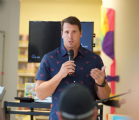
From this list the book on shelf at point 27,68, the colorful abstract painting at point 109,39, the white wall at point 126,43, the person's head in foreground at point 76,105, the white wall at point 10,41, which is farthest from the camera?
the book on shelf at point 27,68

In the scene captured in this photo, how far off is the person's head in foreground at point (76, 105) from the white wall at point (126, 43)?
222cm

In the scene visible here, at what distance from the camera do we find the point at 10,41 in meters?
2.98

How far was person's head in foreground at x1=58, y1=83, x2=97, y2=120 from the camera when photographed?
379 millimetres

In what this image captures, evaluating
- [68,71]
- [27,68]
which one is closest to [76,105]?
[68,71]

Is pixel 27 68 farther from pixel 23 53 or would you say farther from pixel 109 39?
pixel 109 39

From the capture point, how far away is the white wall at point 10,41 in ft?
9.77

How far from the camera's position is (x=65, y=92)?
1.26 feet

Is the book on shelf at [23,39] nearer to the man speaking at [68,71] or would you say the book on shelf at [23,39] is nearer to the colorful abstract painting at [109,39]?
the colorful abstract painting at [109,39]

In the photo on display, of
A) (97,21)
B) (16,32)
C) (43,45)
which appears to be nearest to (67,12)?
(97,21)

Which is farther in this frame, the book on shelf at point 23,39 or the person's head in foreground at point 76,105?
the book on shelf at point 23,39

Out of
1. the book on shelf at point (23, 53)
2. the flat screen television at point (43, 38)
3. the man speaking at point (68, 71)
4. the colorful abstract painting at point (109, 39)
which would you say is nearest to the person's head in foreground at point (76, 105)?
the man speaking at point (68, 71)

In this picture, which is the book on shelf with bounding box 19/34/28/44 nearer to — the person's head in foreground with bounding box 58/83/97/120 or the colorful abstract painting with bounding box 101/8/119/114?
the colorful abstract painting with bounding box 101/8/119/114

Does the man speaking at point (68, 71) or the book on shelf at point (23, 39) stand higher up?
the book on shelf at point (23, 39)

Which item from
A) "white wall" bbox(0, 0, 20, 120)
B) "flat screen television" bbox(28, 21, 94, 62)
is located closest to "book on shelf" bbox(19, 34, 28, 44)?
"white wall" bbox(0, 0, 20, 120)
